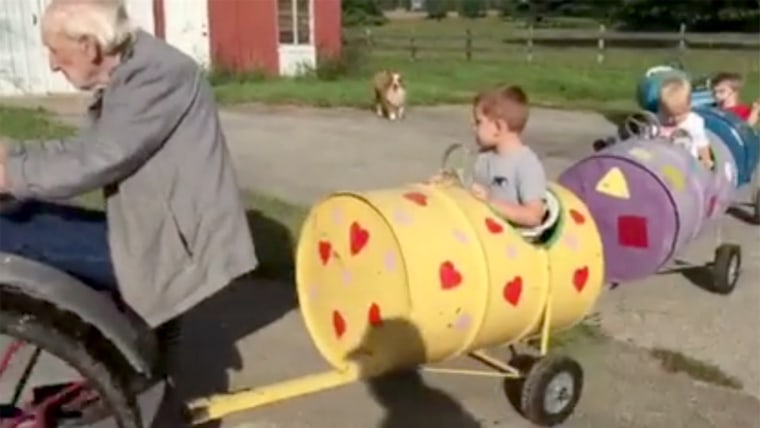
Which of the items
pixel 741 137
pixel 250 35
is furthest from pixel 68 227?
pixel 250 35

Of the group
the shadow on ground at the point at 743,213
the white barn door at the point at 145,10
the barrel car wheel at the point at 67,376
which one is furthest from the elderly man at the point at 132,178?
the white barn door at the point at 145,10

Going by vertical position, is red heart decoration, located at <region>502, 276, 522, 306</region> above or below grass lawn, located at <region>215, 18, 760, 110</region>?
above

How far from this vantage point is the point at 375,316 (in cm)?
437

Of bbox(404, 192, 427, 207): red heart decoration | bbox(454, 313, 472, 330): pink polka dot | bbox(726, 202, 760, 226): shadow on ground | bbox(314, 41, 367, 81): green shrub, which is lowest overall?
bbox(314, 41, 367, 81): green shrub

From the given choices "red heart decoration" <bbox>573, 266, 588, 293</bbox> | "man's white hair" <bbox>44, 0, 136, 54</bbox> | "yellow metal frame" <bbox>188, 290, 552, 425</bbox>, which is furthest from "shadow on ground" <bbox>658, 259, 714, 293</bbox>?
"man's white hair" <bbox>44, 0, 136, 54</bbox>

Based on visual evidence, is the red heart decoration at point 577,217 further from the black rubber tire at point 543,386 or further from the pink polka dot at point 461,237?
the pink polka dot at point 461,237

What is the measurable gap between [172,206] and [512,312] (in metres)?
1.50

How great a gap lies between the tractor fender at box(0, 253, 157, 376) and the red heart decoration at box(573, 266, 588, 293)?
179 cm

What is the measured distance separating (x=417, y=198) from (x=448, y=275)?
1.06 feet

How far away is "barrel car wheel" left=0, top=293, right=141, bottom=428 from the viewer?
334cm

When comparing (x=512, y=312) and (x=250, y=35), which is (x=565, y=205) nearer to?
(x=512, y=312)

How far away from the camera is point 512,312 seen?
4.46 m

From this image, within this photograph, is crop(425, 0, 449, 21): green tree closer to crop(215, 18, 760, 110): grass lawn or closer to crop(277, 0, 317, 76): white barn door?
crop(215, 18, 760, 110): grass lawn

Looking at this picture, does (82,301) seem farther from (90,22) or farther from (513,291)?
(513,291)
